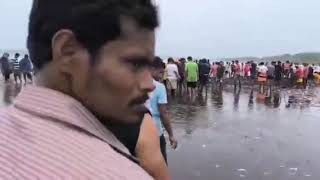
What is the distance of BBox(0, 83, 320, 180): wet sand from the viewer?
7.78 metres

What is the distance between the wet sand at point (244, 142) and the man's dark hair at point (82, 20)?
20.4 ft

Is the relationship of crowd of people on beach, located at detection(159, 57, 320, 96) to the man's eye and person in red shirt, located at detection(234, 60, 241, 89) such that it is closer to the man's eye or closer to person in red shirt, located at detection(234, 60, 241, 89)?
person in red shirt, located at detection(234, 60, 241, 89)

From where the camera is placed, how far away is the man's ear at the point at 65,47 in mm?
978

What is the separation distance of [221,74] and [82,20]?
84.6ft

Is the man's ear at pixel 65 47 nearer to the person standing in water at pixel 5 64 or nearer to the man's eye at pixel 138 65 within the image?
the man's eye at pixel 138 65

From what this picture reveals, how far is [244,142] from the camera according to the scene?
10430 millimetres

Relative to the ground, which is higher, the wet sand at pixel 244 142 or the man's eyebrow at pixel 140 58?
the man's eyebrow at pixel 140 58

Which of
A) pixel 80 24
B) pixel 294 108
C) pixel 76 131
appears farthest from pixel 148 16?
pixel 294 108

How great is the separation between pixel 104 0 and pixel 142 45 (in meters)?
0.13

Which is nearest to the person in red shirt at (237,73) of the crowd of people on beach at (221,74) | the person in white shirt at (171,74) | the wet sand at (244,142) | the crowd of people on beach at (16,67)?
the crowd of people on beach at (221,74)

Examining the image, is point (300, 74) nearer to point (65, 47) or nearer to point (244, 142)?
point (244, 142)

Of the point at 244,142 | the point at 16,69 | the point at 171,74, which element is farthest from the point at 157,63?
the point at 16,69

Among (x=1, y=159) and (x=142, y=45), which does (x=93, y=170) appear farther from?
(x=142, y=45)

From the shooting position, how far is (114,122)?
1.10 m
